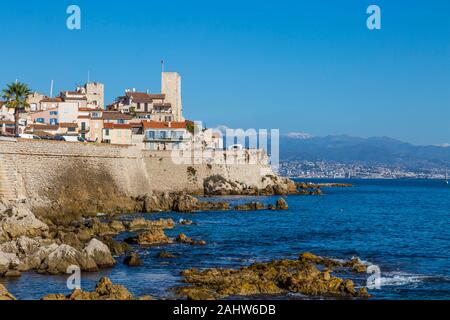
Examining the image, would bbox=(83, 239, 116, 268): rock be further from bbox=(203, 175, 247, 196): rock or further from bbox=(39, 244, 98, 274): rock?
bbox=(203, 175, 247, 196): rock

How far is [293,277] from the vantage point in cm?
2847

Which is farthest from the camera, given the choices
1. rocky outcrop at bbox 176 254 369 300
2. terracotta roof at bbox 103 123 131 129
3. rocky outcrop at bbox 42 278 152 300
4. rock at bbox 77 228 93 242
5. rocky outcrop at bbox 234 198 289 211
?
terracotta roof at bbox 103 123 131 129

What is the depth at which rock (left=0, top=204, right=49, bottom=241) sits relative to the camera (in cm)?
3788

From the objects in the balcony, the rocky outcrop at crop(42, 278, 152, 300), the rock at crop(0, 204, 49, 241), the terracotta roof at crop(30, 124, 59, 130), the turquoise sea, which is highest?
the terracotta roof at crop(30, 124, 59, 130)

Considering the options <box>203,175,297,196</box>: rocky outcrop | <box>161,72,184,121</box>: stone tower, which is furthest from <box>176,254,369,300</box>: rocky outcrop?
<box>161,72,184,121</box>: stone tower

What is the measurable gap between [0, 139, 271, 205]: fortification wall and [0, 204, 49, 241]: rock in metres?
10.8

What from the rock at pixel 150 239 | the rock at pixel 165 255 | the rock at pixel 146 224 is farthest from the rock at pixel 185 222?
the rock at pixel 165 255

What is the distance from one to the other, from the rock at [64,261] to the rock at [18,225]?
639cm

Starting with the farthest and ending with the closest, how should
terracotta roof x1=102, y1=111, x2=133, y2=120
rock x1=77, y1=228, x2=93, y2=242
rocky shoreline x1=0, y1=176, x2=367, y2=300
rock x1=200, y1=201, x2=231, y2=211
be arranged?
terracotta roof x1=102, y1=111, x2=133, y2=120 < rock x1=200, y1=201, x2=231, y2=211 < rock x1=77, y1=228, x2=93, y2=242 < rocky shoreline x1=0, y1=176, x2=367, y2=300

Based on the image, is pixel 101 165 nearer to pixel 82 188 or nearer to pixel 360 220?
pixel 82 188

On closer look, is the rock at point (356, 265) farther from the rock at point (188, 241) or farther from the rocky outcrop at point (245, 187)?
the rocky outcrop at point (245, 187)

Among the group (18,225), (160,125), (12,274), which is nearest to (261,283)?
(12,274)
